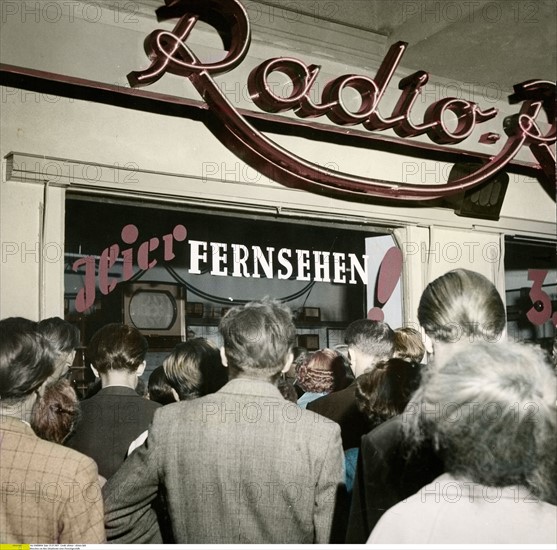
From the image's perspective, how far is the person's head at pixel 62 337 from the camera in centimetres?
193

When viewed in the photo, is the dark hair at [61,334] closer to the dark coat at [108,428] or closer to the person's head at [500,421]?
the dark coat at [108,428]

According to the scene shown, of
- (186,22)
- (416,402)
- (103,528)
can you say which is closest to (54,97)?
(186,22)

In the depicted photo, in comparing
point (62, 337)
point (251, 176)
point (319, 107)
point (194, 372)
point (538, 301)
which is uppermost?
point (319, 107)

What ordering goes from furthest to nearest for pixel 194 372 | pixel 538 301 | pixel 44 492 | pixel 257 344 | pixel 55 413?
pixel 538 301 < pixel 194 372 < pixel 55 413 < pixel 257 344 < pixel 44 492

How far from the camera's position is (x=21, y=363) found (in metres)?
1.49

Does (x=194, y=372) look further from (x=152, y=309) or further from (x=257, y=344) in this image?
(x=257, y=344)

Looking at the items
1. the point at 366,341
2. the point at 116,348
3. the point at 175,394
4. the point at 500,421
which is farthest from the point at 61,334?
the point at 500,421

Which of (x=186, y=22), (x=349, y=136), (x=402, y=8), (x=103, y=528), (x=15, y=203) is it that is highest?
(x=402, y=8)

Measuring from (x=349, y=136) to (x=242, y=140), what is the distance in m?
0.53

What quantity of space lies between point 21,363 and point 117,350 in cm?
48

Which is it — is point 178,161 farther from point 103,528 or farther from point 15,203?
point 103,528

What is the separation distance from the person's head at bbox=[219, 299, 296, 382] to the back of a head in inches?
25.3

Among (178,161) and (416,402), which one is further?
(178,161)

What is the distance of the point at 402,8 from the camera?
2805mm
